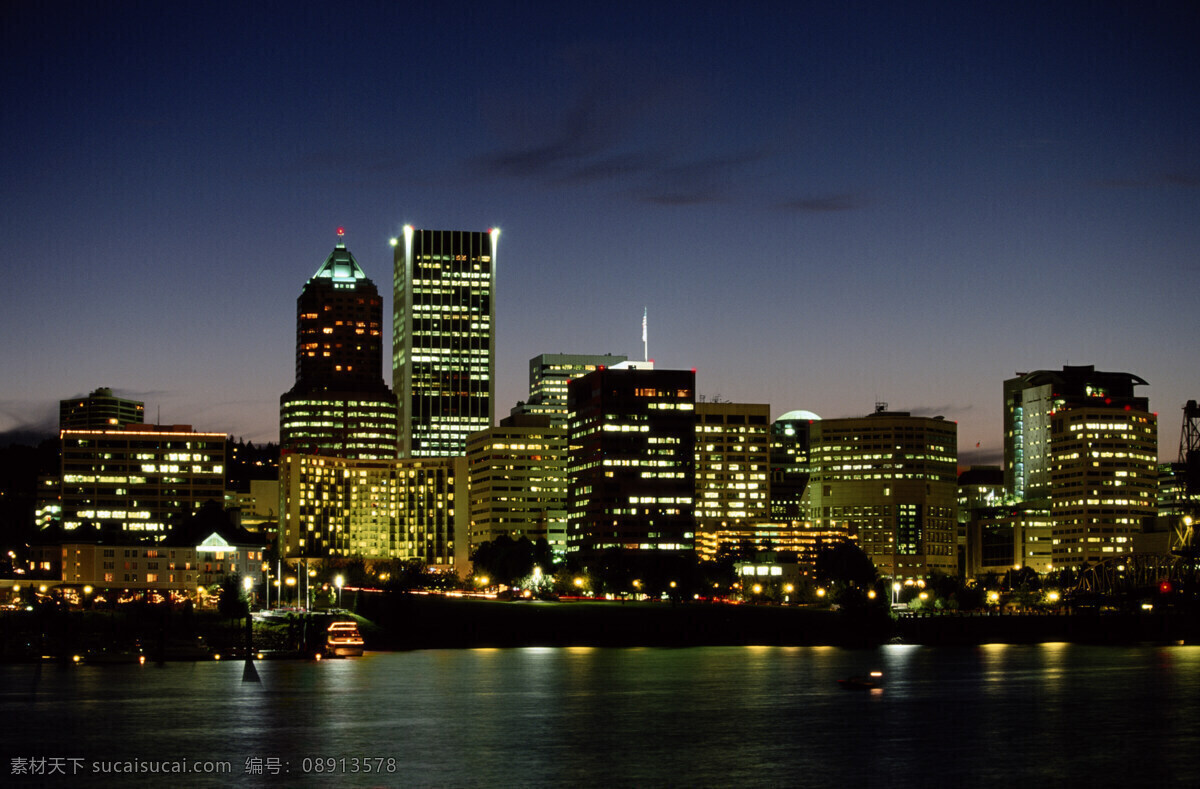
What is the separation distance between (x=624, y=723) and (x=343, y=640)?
81061 millimetres

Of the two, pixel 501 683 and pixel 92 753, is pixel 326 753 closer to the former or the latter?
pixel 92 753

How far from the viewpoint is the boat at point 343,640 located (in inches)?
6905

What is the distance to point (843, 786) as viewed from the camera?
249 ft

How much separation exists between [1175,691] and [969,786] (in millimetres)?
59952

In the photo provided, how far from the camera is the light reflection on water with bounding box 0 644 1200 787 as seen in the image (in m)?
80.6

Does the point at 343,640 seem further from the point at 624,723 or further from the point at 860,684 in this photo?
the point at 624,723

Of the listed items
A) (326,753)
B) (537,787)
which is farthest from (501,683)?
(537,787)

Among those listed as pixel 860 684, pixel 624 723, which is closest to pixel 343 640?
pixel 860 684

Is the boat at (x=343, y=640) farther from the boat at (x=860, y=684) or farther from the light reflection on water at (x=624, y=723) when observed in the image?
the boat at (x=860, y=684)

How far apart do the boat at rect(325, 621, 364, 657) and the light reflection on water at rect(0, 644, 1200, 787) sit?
2000 centimetres

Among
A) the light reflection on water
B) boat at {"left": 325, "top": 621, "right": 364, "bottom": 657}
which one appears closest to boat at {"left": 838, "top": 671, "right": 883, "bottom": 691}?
the light reflection on water

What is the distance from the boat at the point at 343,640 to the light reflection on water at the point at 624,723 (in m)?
20.0

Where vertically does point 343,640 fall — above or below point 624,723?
below

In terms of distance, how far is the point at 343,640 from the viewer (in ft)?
579
